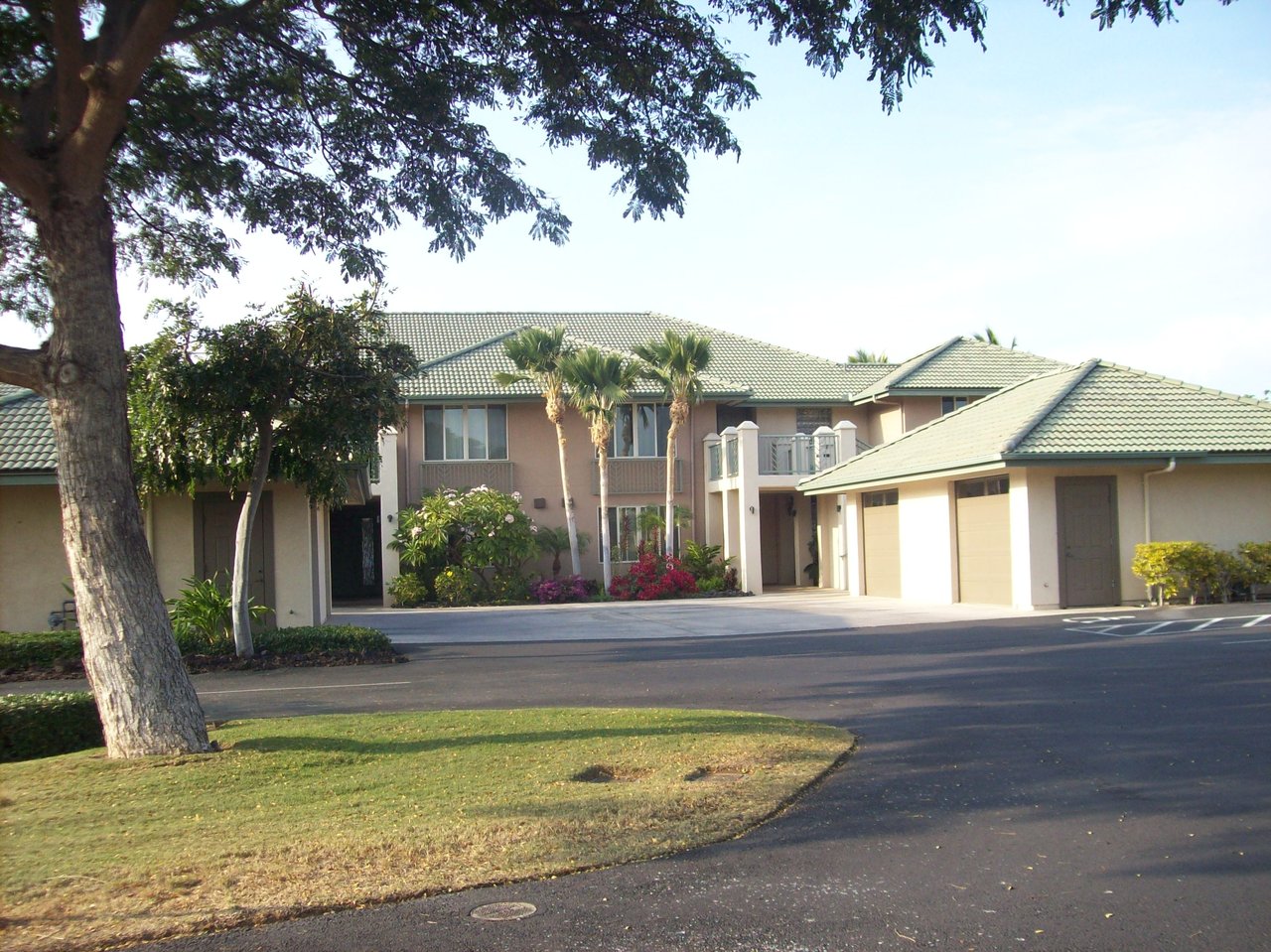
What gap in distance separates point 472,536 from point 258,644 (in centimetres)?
1237

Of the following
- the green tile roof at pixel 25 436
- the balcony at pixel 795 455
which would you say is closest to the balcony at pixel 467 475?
the balcony at pixel 795 455

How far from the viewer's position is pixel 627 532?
3216 centimetres

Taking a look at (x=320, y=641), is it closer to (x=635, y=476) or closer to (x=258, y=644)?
(x=258, y=644)

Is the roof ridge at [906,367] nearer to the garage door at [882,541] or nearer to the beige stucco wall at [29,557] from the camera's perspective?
the garage door at [882,541]

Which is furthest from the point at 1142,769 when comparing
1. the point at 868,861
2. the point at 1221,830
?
the point at 868,861

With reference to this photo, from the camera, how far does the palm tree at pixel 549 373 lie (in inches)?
1150

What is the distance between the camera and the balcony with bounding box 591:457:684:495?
32.1m

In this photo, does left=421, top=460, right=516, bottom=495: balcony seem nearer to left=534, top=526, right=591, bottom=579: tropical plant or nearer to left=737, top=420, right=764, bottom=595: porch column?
left=534, top=526, right=591, bottom=579: tropical plant

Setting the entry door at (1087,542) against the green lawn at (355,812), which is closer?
the green lawn at (355,812)

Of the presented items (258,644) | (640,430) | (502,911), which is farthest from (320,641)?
(640,430)

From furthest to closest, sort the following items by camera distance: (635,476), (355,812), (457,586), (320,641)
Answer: (635,476) → (457,586) → (320,641) → (355,812)

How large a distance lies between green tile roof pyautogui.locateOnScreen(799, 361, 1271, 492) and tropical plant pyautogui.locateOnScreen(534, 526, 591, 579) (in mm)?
8463

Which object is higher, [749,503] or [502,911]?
[749,503]

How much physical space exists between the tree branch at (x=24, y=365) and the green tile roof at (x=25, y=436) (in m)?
9.48
